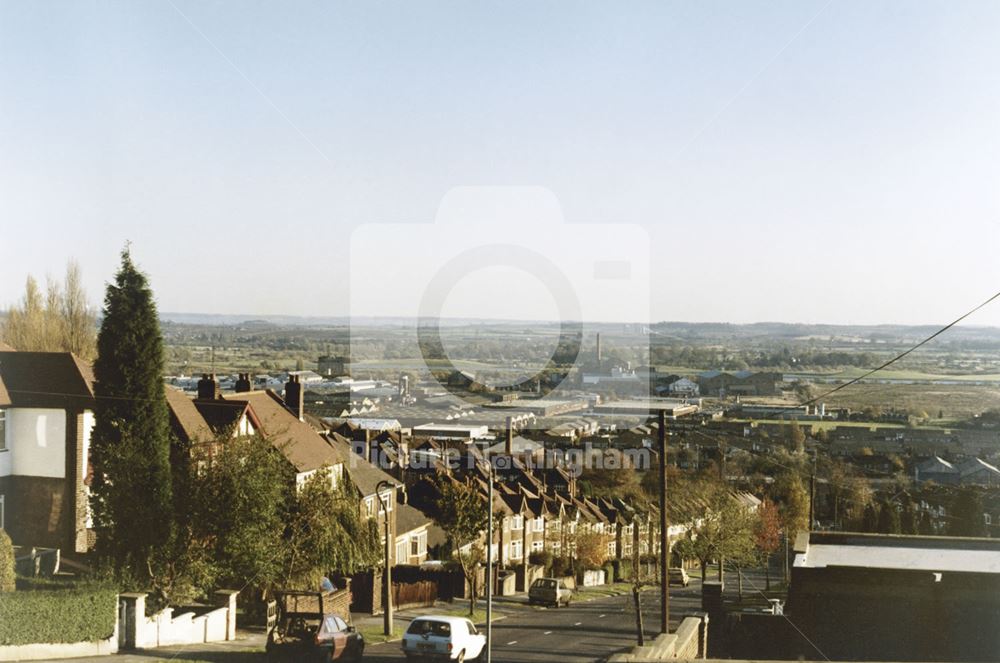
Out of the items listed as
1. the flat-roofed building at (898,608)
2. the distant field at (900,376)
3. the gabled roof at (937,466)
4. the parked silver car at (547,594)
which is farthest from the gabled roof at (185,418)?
the gabled roof at (937,466)

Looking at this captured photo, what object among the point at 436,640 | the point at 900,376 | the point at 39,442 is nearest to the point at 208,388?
the point at 39,442

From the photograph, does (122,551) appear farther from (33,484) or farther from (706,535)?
(706,535)

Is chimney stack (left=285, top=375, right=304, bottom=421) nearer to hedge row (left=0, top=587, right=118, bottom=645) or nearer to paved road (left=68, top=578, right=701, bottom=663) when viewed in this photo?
paved road (left=68, top=578, right=701, bottom=663)

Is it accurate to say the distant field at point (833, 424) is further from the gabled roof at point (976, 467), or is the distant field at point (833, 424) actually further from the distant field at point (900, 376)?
the gabled roof at point (976, 467)

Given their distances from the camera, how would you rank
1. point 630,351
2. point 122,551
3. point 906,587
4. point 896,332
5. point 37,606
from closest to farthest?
point 37,606 < point 906,587 < point 122,551 < point 896,332 < point 630,351

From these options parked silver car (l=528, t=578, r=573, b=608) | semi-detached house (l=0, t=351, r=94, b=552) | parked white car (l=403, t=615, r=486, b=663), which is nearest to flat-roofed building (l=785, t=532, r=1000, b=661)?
parked white car (l=403, t=615, r=486, b=663)

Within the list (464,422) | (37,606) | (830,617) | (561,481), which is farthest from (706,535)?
(464,422)
